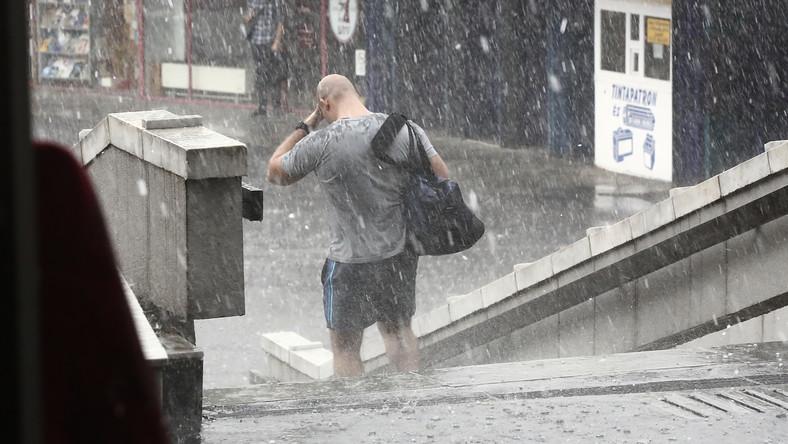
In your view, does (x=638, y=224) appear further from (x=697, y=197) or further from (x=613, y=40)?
(x=613, y=40)

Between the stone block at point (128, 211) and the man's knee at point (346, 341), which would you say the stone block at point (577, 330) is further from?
the stone block at point (128, 211)

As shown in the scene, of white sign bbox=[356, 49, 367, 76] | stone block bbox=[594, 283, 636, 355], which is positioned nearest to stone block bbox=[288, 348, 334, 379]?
stone block bbox=[594, 283, 636, 355]

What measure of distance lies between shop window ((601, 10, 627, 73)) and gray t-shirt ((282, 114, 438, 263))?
1066cm

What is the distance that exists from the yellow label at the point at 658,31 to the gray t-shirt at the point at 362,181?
33.0ft

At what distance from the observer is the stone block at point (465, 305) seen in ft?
26.4

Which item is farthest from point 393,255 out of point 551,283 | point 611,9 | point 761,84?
point 611,9

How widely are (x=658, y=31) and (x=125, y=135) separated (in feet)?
37.8

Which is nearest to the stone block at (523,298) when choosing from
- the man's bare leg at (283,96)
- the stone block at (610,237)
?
the stone block at (610,237)

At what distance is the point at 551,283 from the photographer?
761cm

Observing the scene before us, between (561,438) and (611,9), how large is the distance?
12.8 meters

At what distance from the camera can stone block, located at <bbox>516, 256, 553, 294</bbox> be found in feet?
24.8

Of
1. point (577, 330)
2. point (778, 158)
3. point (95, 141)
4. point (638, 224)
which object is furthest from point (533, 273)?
point (95, 141)

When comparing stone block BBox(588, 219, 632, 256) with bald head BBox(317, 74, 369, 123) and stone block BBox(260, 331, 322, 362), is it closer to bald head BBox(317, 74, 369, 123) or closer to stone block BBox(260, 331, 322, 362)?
bald head BBox(317, 74, 369, 123)

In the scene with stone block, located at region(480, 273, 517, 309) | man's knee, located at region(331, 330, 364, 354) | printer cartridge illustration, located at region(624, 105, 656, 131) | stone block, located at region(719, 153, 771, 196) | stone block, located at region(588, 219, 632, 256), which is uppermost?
printer cartridge illustration, located at region(624, 105, 656, 131)
